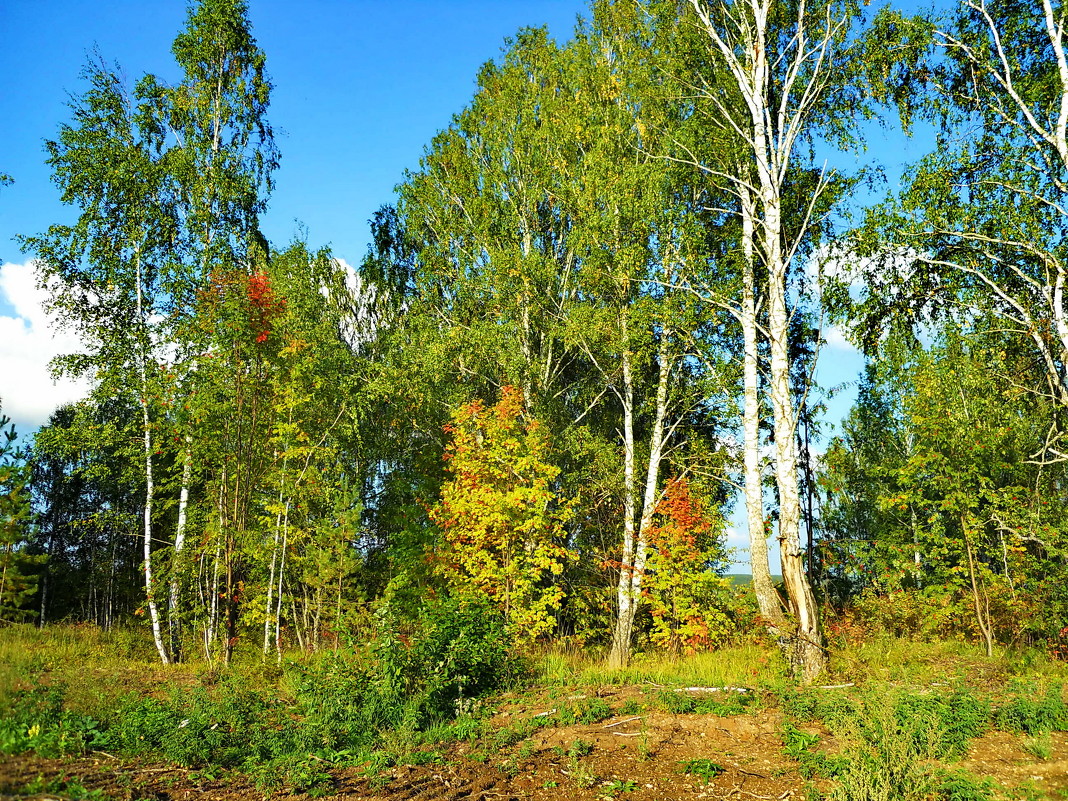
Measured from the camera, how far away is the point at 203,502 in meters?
17.2

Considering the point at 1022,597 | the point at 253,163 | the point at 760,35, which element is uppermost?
the point at 253,163

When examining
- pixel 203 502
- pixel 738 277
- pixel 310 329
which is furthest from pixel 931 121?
pixel 203 502

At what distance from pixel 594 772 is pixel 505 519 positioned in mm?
7803

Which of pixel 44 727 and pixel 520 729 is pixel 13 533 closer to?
pixel 44 727

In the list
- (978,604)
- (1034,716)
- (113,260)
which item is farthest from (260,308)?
(978,604)

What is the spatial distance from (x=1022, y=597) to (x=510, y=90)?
54.6ft

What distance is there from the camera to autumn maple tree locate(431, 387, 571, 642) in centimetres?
1307

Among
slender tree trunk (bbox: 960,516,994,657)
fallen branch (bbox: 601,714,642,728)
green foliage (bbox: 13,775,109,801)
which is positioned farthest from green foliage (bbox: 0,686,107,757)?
slender tree trunk (bbox: 960,516,994,657)

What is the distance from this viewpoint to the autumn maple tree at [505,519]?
13070mm

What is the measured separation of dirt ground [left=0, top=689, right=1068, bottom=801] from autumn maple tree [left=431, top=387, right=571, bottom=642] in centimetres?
655

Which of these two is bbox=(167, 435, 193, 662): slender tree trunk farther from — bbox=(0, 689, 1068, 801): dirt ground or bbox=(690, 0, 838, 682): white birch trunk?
bbox=(690, 0, 838, 682): white birch trunk

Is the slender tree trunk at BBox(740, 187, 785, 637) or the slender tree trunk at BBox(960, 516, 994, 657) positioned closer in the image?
the slender tree trunk at BBox(740, 187, 785, 637)

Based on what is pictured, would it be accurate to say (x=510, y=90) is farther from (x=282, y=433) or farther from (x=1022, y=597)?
(x=1022, y=597)

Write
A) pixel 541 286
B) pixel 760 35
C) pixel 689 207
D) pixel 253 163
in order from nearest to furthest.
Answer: pixel 760 35 → pixel 689 207 → pixel 541 286 → pixel 253 163
